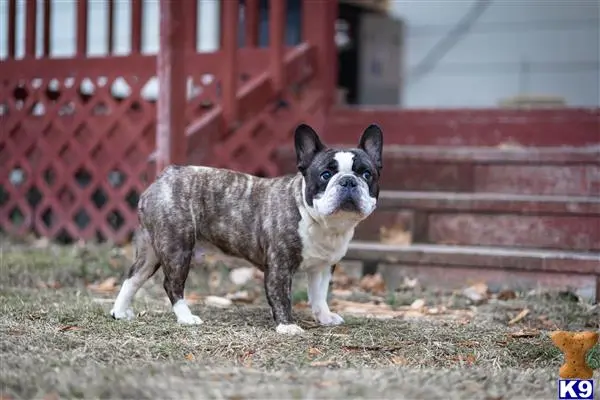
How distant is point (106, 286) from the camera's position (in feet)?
20.9

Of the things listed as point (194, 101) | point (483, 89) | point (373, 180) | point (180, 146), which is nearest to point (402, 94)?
point (483, 89)

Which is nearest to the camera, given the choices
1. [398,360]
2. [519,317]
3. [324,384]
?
[324,384]

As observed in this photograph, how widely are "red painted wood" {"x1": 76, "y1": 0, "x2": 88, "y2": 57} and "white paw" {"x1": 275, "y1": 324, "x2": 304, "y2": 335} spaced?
4412mm

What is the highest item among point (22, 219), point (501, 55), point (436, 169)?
point (501, 55)

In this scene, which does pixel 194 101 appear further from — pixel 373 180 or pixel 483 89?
pixel 483 89

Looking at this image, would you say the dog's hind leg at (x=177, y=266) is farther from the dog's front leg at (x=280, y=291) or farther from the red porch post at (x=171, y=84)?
the red porch post at (x=171, y=84)

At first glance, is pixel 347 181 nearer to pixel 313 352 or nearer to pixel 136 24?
A: pixel 313 352

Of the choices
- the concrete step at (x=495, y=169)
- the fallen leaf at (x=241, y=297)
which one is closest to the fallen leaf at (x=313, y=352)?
the fallen leaf at (x=241, y=297)

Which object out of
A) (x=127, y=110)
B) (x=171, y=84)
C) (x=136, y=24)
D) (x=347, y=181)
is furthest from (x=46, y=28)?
(x=347, y=181)

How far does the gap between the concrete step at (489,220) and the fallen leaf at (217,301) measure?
1.57 m

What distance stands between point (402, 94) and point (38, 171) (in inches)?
194

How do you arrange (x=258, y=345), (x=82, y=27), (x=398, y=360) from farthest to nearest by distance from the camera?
(x=82, y=27)
(x=258, y=345)
(x=398, y=360)

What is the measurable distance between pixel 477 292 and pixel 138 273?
224cm

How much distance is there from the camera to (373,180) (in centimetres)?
469
